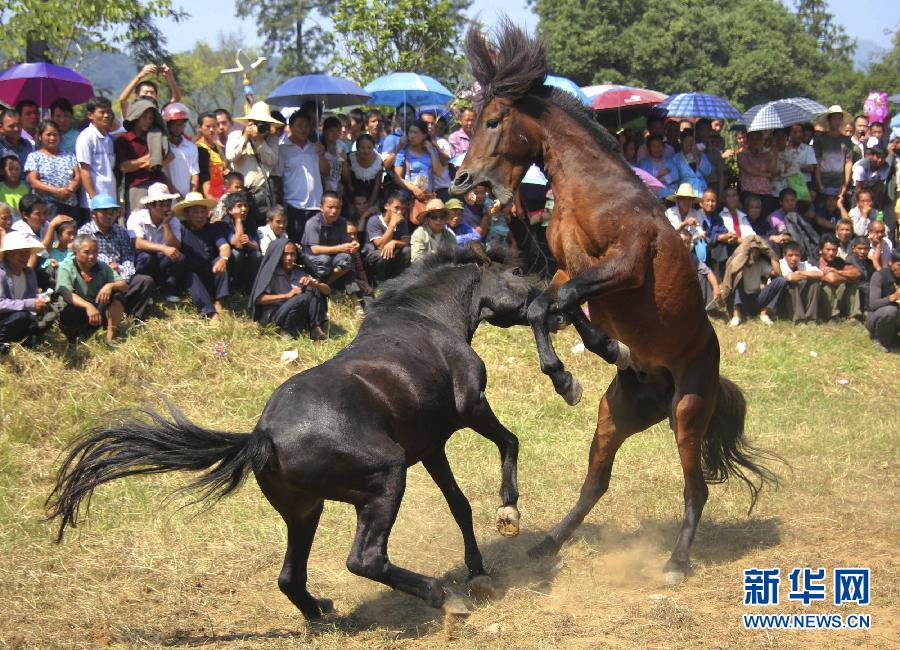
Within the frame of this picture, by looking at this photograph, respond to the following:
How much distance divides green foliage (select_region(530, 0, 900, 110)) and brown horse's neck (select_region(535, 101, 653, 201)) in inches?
1228

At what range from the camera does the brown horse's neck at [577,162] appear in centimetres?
571

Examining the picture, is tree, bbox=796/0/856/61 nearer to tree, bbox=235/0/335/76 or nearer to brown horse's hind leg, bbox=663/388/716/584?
tree, bbox=235/0/335/76

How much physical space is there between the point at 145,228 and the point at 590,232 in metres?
5.15

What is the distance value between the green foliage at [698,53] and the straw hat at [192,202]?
28.2 m

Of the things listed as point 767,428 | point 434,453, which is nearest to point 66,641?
point 434,453

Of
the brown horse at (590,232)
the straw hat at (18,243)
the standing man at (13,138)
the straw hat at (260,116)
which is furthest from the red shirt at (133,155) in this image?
the brown horse at (590,232)

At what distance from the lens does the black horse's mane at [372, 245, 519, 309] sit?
5.69 metres

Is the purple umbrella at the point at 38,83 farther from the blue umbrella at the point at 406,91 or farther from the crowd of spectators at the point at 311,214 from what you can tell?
the blue umbrella at the point at 406,91

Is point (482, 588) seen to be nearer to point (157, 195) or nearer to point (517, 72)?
point (517, 72)

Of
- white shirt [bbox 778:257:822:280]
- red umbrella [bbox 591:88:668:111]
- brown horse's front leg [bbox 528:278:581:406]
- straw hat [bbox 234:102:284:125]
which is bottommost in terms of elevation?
white shirt [bbox 778:257:822:280]

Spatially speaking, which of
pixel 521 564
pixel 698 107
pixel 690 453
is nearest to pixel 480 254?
pixel 690 453

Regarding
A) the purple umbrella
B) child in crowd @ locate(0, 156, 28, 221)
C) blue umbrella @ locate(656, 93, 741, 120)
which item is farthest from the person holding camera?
blue umbrella @ locate(656, 93, 741, 120)

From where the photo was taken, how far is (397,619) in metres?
5.26

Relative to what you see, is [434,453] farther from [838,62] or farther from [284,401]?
[838,62]
